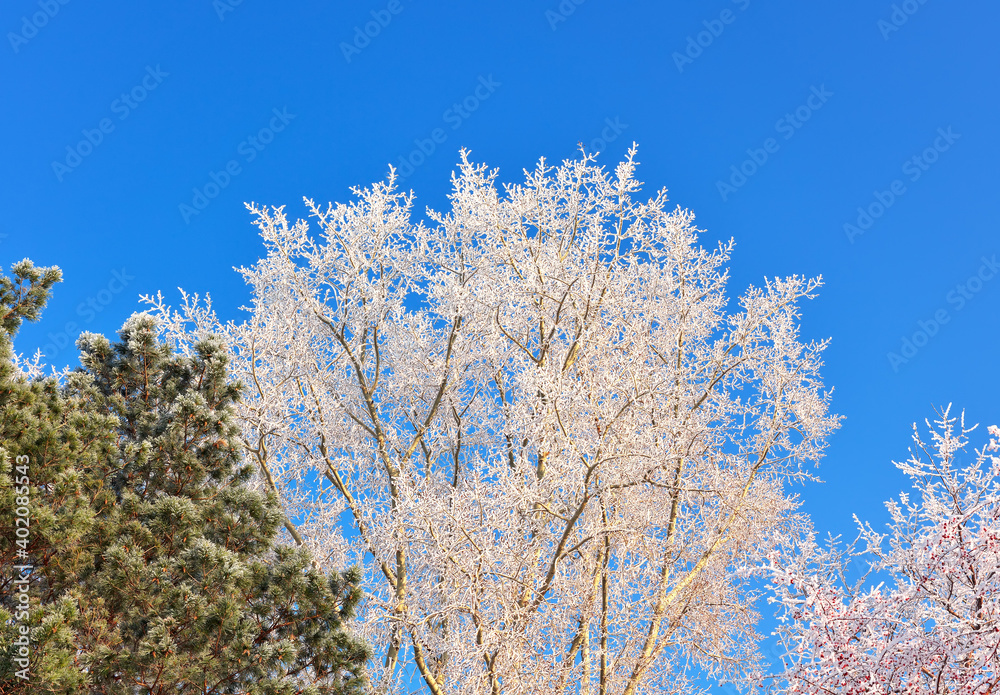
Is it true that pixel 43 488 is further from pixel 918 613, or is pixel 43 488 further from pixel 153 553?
pixel 918 613

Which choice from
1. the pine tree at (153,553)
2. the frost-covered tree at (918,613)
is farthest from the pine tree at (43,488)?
the frost-covered tree at (918,613)

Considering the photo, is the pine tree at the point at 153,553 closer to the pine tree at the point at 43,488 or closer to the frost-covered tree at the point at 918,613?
the pine tree at the point at 43,488

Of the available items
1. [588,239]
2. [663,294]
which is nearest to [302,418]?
[588,239]

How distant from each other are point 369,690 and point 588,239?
7.36 m

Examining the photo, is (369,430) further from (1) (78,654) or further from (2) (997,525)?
(2) (997,525)

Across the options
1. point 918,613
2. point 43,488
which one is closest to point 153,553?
point 43,488

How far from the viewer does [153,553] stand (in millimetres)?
7957

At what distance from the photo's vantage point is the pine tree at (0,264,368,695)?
7.22 m

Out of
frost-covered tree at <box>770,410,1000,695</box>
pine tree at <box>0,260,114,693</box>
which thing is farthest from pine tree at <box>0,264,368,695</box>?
frost-covered tree at <box>770,410,1000,695</box>

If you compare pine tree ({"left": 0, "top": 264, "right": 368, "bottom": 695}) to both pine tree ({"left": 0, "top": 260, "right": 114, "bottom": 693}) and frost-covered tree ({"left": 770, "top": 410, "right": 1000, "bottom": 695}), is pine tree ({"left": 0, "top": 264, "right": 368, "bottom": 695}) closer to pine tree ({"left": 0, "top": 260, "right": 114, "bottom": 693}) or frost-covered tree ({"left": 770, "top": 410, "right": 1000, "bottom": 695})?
pine tree ({"left": 0, "top": 260, "right": 114, "bottom": 693})

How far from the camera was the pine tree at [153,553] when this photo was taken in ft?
23.7

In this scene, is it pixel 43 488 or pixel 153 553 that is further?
pixel 153 553

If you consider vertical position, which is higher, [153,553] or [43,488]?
[43,488]

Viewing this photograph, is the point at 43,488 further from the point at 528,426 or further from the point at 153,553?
the point at 528,426
